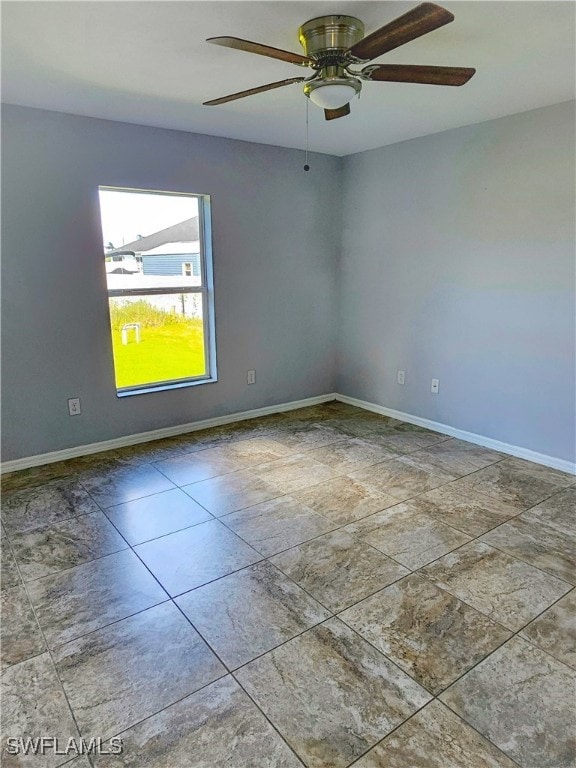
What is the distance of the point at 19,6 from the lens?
1.77m

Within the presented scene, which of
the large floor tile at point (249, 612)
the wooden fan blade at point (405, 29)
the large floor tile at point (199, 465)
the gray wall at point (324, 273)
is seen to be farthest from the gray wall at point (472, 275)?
the large floor tile at point (249, 612)

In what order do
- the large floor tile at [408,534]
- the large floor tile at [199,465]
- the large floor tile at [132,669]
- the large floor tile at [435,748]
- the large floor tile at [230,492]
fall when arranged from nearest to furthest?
the large floor tile at [435,748] < the large floor tile at [132,669] < the large floor tile at [408,534] < the large floor tile at [230,492] < the large floor tile at [199,465]

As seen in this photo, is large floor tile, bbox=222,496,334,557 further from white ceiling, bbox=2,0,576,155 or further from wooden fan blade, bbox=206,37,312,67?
white ceiling, bbox=2,0,576,155

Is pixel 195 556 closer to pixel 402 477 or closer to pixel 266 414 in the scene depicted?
pixel 402 477

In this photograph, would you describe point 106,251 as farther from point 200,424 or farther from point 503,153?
point 503,153

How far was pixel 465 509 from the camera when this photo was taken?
2.75 meters

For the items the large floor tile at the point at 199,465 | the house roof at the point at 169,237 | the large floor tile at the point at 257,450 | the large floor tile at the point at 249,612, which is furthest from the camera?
the house roof at the point at 169,237

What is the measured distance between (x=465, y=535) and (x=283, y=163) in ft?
10.9

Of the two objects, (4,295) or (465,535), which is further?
(4,295)

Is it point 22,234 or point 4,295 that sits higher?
point 22,234

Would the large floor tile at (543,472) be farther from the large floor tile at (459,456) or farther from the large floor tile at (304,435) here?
the large floor tile at (304,435)

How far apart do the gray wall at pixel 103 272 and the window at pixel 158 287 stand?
0.12 metres

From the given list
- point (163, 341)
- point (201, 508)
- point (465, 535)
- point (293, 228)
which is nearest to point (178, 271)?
point (163, 341)

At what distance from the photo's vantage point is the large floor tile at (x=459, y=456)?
3.31 meters
